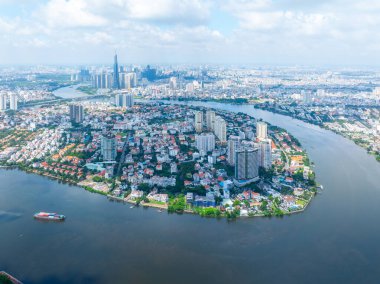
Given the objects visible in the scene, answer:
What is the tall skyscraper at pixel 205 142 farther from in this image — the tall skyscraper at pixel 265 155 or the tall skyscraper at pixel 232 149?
the tall skyscraper at pixel 265 155

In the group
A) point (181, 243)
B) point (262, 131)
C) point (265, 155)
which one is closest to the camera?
point (181, 243)

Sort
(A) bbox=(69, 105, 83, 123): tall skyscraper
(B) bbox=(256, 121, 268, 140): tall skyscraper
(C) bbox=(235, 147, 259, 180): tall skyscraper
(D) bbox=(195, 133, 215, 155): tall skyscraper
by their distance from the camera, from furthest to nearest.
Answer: (A) bbox=(69, 105, 83, 123): tall skyscraper < (B) bbox=(256, 121, 268, 140): tall skyscraper < (D) bbox=(195, 133, 215, 155): tall skyscraper < (C) bbox=(235, 147, 259, 180): tall skyscraper

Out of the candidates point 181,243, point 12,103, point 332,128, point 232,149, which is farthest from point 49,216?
point 12,103

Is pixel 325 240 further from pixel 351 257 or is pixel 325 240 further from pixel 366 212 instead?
pixel 366 212

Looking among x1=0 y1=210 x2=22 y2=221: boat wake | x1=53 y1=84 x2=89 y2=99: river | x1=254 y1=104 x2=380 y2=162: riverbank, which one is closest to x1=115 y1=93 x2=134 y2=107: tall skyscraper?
x1=53 y1=84 x2=89 y2=99: river

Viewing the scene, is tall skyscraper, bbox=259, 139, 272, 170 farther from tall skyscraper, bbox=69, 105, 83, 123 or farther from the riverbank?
tall skyscraper, bbox=69, 105, 83, 123

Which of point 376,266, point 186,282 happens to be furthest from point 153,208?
point 376,266

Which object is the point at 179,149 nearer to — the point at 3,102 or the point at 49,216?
the point at 49,216

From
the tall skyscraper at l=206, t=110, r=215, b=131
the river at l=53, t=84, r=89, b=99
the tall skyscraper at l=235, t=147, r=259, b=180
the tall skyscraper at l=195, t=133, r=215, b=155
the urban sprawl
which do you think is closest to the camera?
the urban sprawl
